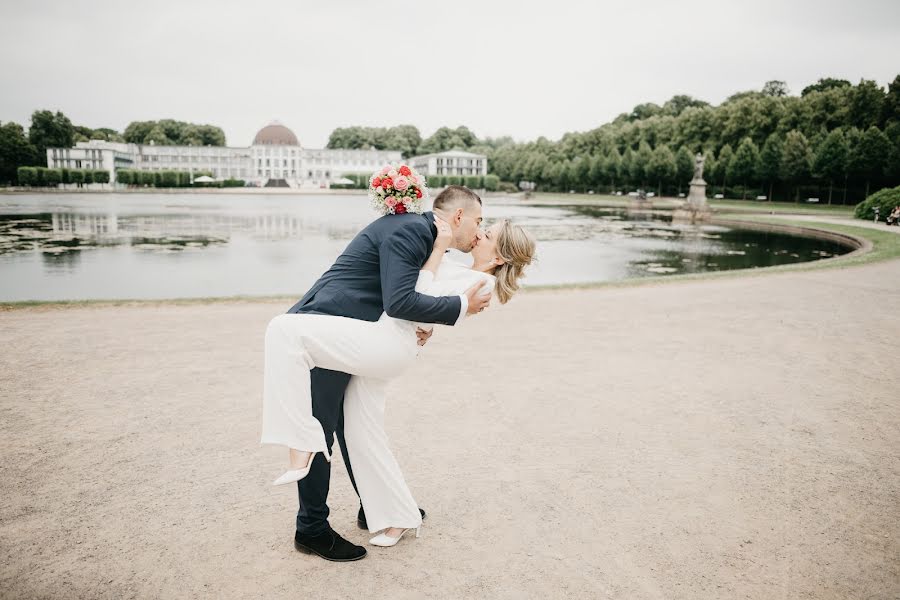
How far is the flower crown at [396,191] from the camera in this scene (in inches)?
120

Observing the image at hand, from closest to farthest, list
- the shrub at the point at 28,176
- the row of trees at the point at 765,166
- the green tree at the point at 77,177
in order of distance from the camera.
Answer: the row of trees at the point at 765,166 < the shrub at the point at 28,176 < the green tree at the point at 77,177

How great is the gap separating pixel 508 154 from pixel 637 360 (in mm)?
118999

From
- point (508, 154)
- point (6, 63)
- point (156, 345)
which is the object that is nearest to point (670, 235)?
point (156, 345)

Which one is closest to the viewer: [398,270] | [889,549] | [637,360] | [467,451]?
[398,270]

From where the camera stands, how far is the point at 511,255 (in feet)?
10.4

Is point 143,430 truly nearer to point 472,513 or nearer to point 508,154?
point 472,513

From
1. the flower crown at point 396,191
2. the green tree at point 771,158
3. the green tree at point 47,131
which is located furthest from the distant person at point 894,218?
the green tree at point 47,131

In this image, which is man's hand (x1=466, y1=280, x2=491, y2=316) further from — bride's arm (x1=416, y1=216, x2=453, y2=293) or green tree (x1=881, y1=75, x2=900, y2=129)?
green tree (x1=881, y1=75, x2=900, y2=129)

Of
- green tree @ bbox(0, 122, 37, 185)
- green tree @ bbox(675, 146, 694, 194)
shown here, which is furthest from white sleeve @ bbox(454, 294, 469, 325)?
green tree @ bbox(0, 122, 37, 185)

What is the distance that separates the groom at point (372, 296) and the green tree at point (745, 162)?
205 feet

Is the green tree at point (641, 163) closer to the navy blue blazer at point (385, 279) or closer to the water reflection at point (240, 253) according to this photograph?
the water reflection at point (240, 253)

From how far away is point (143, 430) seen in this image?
485 centimetres

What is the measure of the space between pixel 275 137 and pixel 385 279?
143 metres

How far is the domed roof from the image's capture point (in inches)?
5364
